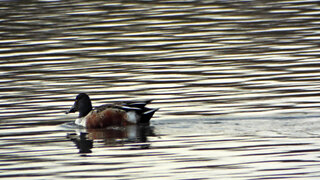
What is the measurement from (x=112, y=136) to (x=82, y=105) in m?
1.83

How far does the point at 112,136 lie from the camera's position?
45.9 feet

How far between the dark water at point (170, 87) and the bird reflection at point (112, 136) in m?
0.04

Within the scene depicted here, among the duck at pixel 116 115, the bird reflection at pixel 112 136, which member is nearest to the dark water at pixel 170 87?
the bird reflection at pixel 112 136

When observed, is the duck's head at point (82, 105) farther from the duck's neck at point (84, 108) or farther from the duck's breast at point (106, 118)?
the duck's breast at point (106, 118)

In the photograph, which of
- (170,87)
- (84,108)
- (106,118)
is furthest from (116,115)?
(170,87)

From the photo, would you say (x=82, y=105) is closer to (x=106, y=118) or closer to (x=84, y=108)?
(x=84, y=108)

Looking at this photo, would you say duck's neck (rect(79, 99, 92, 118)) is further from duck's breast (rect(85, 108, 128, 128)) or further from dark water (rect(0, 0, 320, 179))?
duck's breast (rect(85, 108, 128, 128))

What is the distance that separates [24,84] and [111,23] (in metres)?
9.51

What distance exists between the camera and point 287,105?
50.1 feet

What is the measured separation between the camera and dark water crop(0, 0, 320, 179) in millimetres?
11375

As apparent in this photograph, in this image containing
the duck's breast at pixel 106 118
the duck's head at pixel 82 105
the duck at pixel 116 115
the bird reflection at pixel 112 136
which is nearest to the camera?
the bird reflection at pixel 112 136

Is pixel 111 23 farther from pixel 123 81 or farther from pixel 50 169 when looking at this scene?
pixel 50 169

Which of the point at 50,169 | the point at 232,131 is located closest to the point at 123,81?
the point at 232,131

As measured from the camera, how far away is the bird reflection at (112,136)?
13055 millimetres
